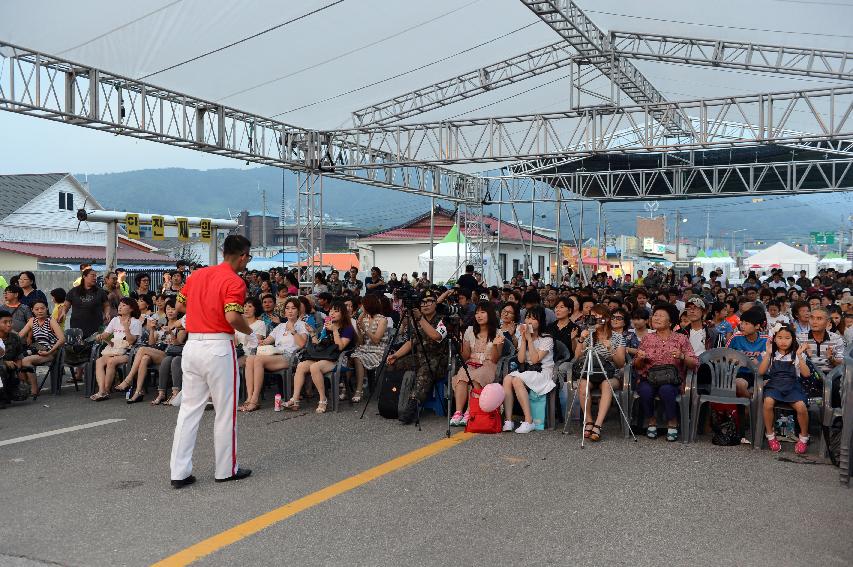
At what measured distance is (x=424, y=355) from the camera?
27.3 feet

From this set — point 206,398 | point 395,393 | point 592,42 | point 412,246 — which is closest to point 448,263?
point 412,246

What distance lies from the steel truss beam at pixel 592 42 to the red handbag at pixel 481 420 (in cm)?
923

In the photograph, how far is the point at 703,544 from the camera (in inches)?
174

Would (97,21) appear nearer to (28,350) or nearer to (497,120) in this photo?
(28,350)

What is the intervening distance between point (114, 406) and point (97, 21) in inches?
248

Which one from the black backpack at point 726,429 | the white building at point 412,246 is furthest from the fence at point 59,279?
the white building at point 412,246

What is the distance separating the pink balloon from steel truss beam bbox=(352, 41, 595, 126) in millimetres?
12381

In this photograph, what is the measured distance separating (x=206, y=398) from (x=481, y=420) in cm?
291

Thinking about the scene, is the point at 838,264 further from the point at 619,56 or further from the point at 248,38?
the point at 248,38

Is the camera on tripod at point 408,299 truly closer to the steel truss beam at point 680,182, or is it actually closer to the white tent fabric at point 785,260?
the steel truss beam at point 680,182

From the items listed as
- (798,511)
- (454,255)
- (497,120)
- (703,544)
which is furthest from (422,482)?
(454,255)

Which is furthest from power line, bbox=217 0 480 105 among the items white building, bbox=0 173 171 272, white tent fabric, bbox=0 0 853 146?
white building, bbox=0 173 171 272

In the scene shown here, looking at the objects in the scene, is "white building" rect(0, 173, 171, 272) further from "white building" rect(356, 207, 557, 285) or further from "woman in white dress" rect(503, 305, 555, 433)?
"woman in white dress" rect(503, 305, 555, 433)

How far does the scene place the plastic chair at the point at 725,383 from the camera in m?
7.10
